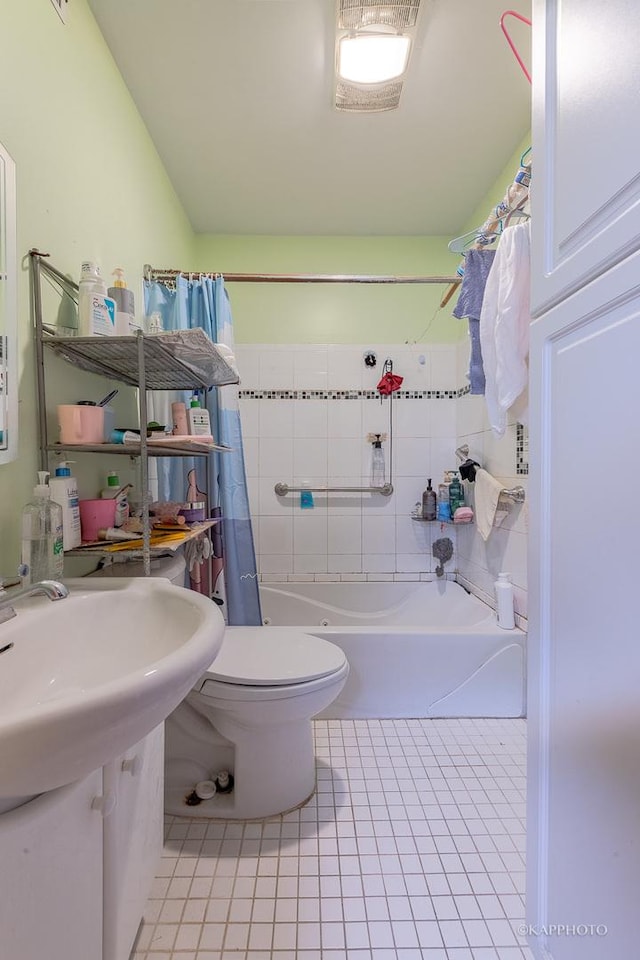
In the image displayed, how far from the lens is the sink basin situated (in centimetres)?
43

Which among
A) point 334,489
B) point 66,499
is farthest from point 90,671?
point 334,489

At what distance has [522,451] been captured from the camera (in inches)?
72.8

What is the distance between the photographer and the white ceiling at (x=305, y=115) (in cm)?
137

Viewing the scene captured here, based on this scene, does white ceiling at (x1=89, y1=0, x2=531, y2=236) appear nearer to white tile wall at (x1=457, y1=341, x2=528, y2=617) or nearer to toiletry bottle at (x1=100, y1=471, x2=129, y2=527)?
white tile wall at (x1=457, y1=341, x2=528, y2=617)

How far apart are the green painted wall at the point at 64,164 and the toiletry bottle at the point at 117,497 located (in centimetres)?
6

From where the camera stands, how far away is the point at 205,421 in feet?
5.10

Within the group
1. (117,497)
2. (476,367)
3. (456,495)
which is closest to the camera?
(117,497)

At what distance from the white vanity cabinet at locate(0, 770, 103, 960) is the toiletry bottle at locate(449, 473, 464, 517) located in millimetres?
2063

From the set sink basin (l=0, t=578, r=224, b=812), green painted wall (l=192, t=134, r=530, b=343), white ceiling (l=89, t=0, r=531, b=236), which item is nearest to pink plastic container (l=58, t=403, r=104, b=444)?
sink basin (l=0, t=578, r=224, b=812)

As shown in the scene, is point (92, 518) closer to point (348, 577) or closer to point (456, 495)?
point (348, 577)

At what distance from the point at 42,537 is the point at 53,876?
61 centimetres

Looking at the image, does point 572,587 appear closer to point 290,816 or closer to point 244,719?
point 244,719

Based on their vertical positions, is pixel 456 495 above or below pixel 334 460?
below

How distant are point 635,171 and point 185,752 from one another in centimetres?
172
